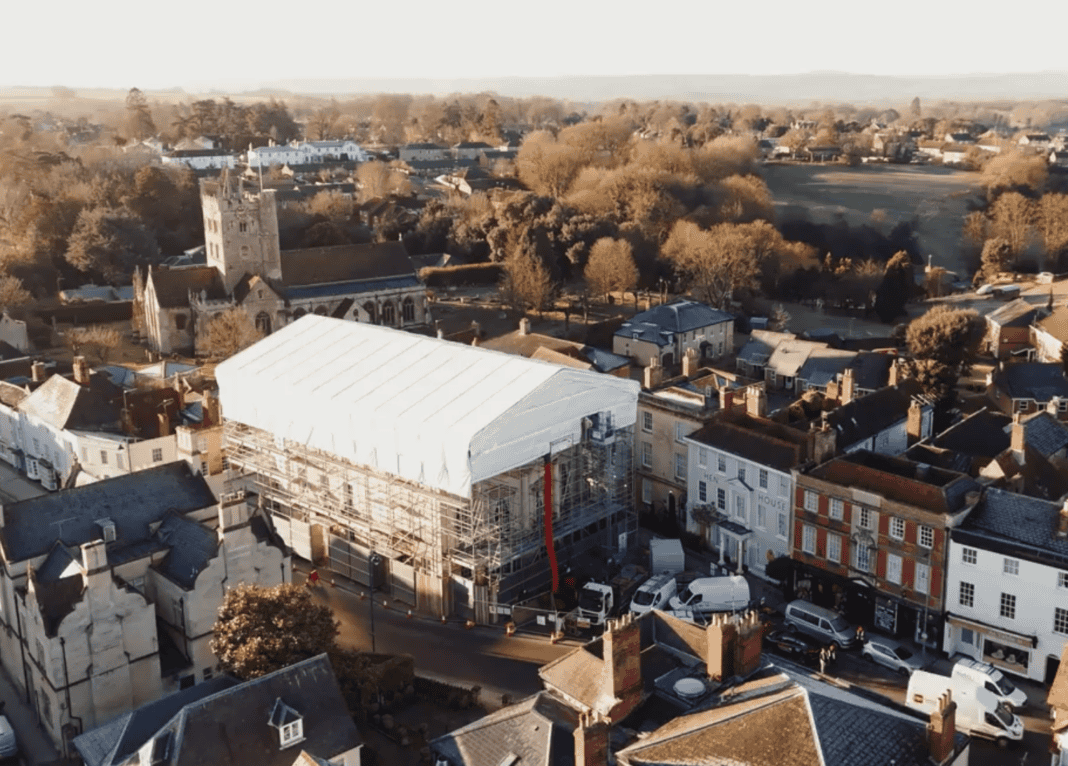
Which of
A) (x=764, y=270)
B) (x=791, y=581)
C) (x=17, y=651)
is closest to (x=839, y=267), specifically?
(x=764, y=270)

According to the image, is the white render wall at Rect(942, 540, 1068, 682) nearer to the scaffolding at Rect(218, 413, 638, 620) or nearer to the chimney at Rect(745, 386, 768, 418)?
the chimney at Rect(745, 386, 768, 418)

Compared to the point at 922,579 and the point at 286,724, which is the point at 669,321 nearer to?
the point at 922,579

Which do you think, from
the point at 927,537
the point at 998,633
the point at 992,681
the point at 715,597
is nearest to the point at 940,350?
the point at 927,537

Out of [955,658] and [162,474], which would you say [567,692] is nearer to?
[955,658]


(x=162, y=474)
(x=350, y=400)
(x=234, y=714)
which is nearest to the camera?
(x=234, y=714)

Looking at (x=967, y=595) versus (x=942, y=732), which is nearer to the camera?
(x=942, y=732)

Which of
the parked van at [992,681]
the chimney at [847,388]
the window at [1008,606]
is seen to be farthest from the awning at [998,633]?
the chimney at [847,388]

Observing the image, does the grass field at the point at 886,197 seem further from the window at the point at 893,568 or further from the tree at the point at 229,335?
the window at the point at 893,568

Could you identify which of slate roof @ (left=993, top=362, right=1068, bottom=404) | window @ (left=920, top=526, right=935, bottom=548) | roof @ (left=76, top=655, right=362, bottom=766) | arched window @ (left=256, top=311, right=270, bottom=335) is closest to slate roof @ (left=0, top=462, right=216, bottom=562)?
roof @ (left=76, top=655, right=362, bottom=766)
